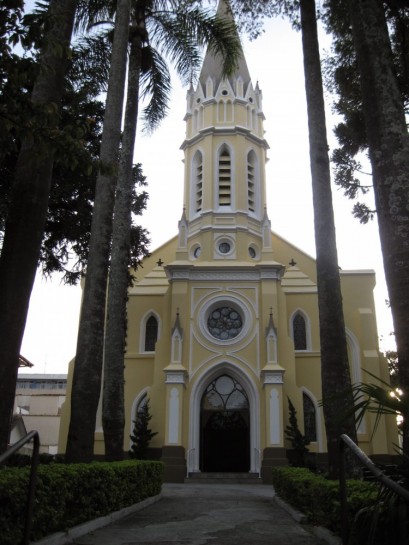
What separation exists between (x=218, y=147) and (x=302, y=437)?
50.7ft

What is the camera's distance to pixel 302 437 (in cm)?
2206

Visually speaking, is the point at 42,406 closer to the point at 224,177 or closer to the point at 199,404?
the point at 199,404

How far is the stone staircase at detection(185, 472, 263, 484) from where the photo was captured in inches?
832

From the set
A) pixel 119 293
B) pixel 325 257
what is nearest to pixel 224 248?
pixel 119 293

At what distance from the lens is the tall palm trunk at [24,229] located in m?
6.54

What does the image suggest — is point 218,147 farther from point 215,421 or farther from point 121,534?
point 121,534

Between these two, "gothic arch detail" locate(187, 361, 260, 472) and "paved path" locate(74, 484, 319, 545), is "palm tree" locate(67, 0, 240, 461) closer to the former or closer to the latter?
"paved path" locate(74, 484, 319, 545)

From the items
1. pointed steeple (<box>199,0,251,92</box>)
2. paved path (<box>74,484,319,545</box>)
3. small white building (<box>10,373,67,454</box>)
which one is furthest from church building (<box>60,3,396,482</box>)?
small white building (<box>10,373,67,454</box>)

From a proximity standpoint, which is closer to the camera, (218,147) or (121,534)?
(121,534)

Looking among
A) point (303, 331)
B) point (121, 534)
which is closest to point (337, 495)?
point (121, 534)

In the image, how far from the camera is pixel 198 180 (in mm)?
29141

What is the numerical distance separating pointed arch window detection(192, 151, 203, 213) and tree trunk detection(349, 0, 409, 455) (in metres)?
20.6

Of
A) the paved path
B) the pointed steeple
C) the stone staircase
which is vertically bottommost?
the paved path

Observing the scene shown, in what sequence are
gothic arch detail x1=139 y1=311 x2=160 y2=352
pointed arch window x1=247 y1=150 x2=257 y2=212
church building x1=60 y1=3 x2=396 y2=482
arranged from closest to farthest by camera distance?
church building x1=60 y1=3 x2=396 y2=482, gothic arch detail x1=139 y1=311 x2=160 y2=352, pointed arch window x1=247 y1=150 x2=257 y2=212
